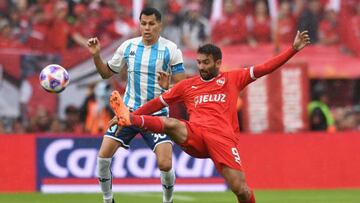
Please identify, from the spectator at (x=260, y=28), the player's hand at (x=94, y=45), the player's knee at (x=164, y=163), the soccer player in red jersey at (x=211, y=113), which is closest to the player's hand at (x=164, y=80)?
the soccer player in red jersey at (x=211, y=113)

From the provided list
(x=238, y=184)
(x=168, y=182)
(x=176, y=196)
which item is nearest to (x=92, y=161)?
(x=176, y=196)

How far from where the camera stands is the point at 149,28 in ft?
39.2

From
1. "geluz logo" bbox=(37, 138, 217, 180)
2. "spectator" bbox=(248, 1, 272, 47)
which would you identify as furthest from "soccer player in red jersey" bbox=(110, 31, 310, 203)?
"spectator" bbox=(248, 1, 272, 47)

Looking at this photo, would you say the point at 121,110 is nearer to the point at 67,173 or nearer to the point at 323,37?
the point at 67,173

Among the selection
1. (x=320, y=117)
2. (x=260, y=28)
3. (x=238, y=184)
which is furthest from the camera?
(x=260, y=28)

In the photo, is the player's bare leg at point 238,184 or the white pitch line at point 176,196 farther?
the white pitch line at point 176,196

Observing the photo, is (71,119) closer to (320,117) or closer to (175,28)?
(175,28)

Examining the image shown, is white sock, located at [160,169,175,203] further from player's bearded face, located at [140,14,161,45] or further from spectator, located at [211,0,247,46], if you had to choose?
spectator, located at [211,0,247,46]

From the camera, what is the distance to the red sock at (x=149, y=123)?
10.8 m

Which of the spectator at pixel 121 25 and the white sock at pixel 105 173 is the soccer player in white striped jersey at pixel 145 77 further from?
the spectator at pixel 121 25

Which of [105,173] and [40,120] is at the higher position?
[40,120]

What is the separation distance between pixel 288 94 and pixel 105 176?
22.9 feet

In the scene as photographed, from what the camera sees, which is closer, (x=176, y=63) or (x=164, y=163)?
(x=164, y=163)

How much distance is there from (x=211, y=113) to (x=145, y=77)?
1.24m
